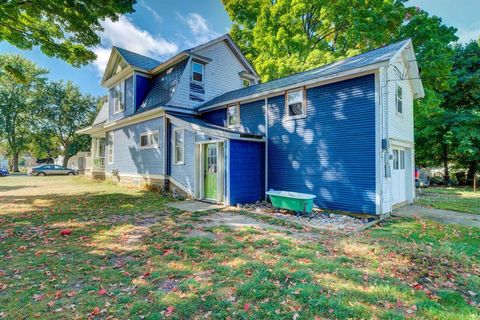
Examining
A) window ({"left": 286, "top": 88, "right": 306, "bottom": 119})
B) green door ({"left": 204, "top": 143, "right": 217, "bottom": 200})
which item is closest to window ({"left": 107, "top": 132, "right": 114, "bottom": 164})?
green door ({"left": 204, "top": 143, "right": 217, "bottom": 200})

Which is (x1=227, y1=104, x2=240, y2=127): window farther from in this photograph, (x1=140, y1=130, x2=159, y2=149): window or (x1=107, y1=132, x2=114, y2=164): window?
(x1=107, y1=132, x2=114, y2=164): window

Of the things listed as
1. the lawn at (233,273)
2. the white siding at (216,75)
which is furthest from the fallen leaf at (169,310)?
the white siding at (216,75)

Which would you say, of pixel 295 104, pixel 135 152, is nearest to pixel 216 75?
pixel 135 152

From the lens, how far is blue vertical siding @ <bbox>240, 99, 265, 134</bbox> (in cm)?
1072

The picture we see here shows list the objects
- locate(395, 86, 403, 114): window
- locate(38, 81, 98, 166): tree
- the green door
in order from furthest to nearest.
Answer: locate(38, 81, 98, 166): tree < the green door < locate(395, 86, 403, 114): window

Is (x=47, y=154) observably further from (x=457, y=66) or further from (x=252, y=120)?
(x=457, y=66)

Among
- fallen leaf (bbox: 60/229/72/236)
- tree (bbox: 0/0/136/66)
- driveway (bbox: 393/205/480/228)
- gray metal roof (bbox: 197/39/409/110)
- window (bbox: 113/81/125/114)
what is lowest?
driveway (bbox: 393/205/480/228)

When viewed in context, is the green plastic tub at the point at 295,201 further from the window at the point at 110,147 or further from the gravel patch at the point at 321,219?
the window at the point at 110,147

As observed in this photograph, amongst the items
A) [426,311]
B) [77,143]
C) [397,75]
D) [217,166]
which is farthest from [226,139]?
[77,143]

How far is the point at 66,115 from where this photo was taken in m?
38.1

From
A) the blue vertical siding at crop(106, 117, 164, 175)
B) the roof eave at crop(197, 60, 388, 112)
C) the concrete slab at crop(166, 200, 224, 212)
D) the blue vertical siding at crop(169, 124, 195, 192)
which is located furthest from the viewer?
the blue vertical siding at crop(106, 117, 164, 175)

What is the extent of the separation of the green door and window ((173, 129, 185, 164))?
161 cm

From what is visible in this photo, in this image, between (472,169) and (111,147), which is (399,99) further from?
(111,147)

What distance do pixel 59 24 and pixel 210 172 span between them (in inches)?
381
